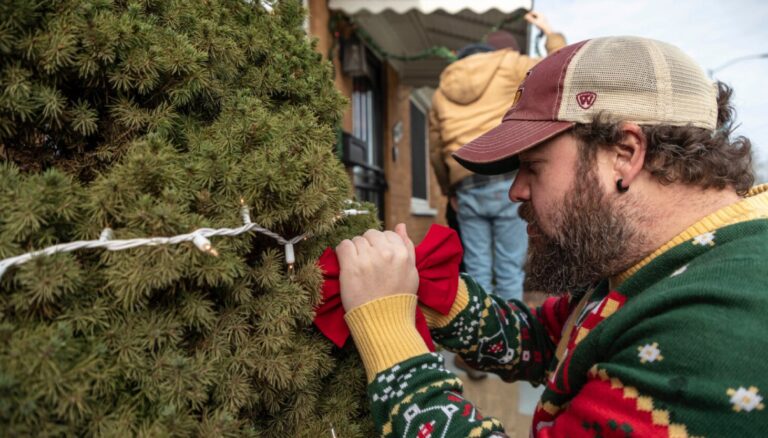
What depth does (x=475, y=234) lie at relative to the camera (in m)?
3.88

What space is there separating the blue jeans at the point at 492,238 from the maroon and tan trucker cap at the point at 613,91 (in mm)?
2382

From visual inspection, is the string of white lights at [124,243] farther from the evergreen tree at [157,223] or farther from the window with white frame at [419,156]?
the window with white frame at [419,156]

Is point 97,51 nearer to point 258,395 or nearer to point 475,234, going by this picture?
point 258,395

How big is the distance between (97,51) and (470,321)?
117 cm

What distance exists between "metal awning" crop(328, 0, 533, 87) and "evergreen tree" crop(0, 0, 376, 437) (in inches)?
159

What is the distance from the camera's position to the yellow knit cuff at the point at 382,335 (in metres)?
1.17

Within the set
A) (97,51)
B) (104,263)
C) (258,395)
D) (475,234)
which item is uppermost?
(97,51)

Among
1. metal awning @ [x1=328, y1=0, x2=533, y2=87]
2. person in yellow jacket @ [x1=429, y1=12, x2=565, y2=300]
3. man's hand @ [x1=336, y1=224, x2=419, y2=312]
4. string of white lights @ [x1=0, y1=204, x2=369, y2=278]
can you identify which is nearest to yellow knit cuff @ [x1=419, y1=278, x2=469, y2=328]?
man's hand @ [x1=336, y1=224, x2=419, y2=312]

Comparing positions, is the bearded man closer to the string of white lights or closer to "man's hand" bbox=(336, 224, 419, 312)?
"man's hand" bbox=(336, 224, 419, 312)

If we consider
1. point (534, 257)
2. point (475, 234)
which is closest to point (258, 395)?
point (534, 257)

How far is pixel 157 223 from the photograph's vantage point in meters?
0.81

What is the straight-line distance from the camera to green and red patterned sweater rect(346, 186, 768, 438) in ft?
2.90

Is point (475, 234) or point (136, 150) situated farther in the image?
point (475, 234)

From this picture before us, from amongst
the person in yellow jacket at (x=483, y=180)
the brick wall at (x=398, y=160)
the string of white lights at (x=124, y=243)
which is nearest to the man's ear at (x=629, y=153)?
the string of white lights at (x=124, y=243)
